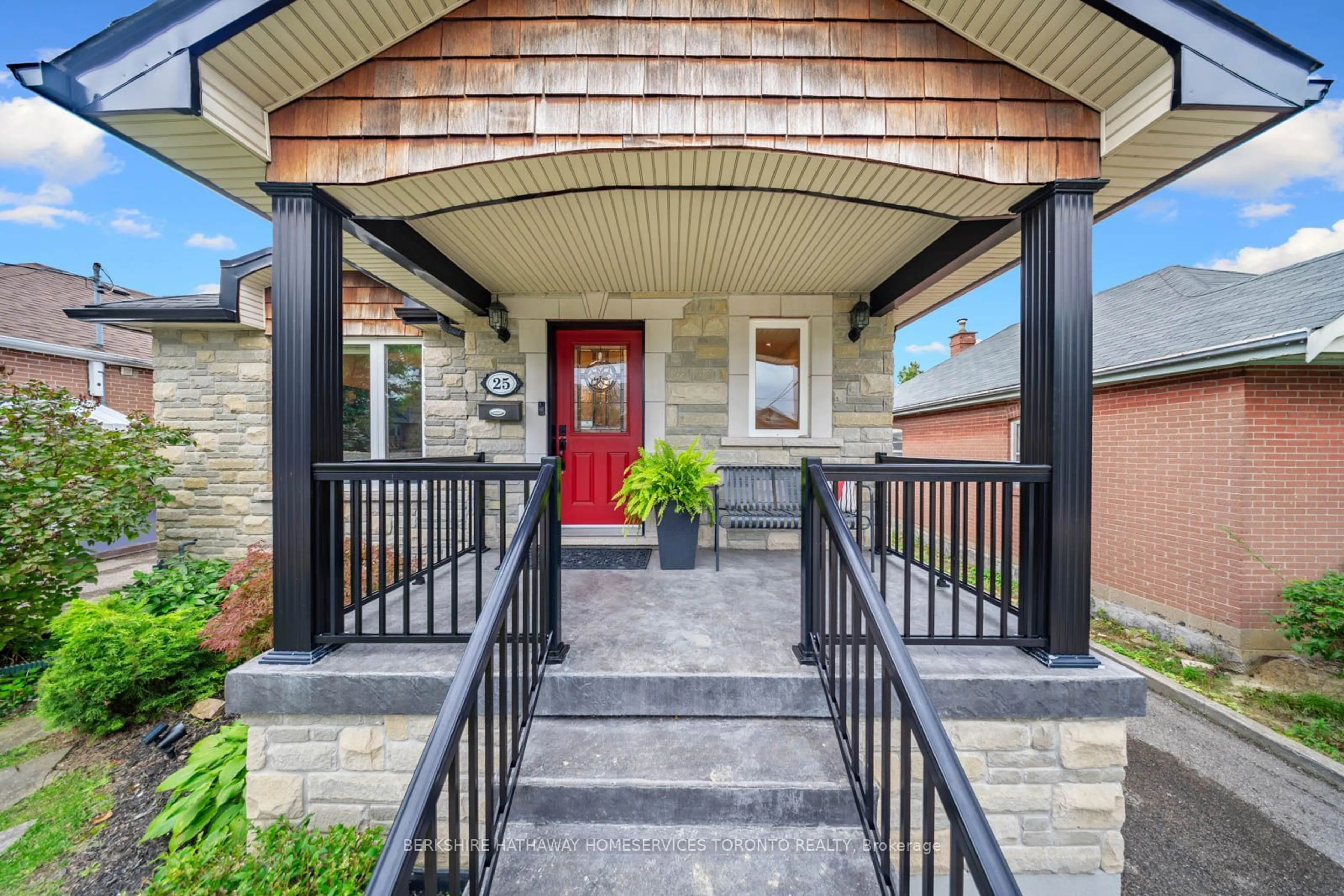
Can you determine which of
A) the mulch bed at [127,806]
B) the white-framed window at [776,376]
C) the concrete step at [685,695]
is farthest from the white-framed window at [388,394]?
the concrete step at [685,695]

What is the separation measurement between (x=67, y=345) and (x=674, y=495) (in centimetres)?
949

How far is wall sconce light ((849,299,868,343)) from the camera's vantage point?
4145 mm

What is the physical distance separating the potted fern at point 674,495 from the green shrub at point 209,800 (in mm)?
2366

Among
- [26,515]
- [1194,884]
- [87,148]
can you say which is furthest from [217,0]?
[87,148]

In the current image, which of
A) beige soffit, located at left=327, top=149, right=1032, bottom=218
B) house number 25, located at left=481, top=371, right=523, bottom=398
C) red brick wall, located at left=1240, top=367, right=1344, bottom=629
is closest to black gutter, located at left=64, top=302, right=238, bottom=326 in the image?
house number 25, located at left=481, top=371, right=523, bottom=398

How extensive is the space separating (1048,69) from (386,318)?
17.0 feet

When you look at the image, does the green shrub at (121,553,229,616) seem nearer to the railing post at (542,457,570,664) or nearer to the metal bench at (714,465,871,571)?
the railing post at (542,457,570,664)

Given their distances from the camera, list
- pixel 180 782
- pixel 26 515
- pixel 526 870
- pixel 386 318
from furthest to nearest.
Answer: pixel 386 318 < pixel 26 515 < pixel 180 782 < pixel 526 870

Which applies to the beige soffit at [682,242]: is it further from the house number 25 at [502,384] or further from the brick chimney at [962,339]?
the brick chimney at [962,339]

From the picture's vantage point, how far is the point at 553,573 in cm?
225

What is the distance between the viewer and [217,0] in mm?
1832

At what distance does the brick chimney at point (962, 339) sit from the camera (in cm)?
1348

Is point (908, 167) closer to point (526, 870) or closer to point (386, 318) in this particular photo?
point (526, 870)

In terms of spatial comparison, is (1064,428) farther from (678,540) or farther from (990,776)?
(678,540)
